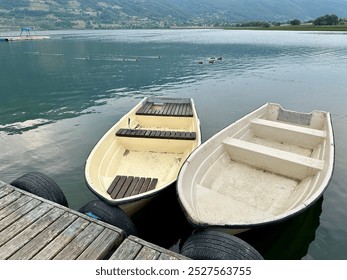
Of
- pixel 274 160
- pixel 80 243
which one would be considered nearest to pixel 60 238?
pixel 80 243

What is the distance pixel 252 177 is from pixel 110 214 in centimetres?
537

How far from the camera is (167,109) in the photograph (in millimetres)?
15000

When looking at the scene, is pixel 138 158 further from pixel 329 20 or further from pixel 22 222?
pixel 329 20

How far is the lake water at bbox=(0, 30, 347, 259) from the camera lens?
796cm

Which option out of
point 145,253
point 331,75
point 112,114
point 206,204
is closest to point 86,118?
point 112,114

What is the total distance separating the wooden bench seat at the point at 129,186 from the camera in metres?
7.82

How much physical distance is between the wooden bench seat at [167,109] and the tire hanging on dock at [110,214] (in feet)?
25.2

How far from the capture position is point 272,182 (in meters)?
8.69

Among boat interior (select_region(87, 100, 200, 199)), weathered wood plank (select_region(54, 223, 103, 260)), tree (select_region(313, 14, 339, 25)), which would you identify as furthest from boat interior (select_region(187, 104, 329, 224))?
tree (select_region(313, 14, 339, 25))

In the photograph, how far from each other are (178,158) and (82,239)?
5.88m

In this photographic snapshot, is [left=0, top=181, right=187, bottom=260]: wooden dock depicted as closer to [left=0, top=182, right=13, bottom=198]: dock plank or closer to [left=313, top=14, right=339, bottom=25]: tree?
[left=0, top=182, right=13, bottom=198]: dock plank

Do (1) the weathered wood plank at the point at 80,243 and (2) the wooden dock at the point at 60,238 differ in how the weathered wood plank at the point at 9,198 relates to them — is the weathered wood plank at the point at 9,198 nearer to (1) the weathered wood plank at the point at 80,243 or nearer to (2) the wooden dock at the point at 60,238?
(2) the wooden dock at the point at 60,238

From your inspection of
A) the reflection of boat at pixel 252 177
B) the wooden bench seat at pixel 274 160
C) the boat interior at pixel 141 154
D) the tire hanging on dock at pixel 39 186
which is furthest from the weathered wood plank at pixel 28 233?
the wooden bench seat at pixel 274 160

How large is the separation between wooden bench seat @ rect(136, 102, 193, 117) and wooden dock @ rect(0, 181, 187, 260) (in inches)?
338
